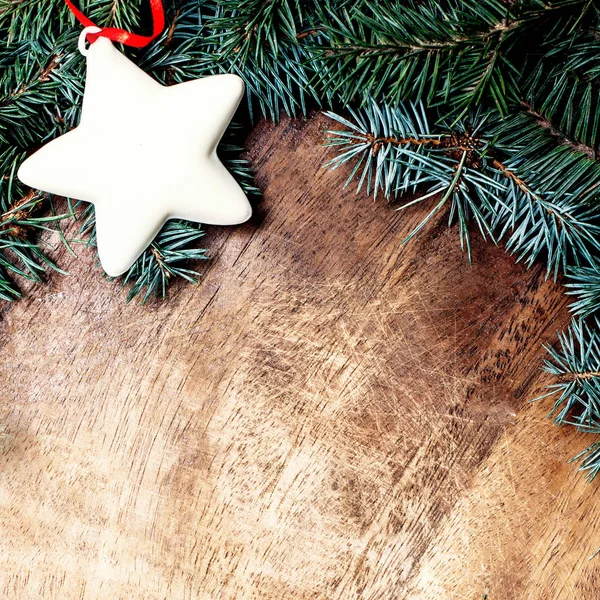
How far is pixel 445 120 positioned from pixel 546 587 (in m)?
0.54

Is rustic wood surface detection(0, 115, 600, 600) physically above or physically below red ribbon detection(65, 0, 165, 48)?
below

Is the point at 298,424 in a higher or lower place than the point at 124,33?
lower

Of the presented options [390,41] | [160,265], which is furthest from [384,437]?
[390,41]

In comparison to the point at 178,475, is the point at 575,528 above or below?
below

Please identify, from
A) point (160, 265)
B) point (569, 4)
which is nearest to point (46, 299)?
point (160, 265)

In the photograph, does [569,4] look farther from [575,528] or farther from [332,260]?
[575,528]

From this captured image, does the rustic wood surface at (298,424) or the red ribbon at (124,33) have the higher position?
the red ribbon at (124,33)

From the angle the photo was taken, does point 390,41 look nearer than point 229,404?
Yes

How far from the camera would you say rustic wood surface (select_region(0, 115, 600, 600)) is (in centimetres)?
70

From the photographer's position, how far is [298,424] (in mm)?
711

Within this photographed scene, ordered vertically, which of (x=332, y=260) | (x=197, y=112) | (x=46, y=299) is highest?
(x=197, y=112)

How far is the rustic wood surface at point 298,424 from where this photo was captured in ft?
2.31

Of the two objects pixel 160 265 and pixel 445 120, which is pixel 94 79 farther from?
pixel 445 120

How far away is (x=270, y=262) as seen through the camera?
71 cm
